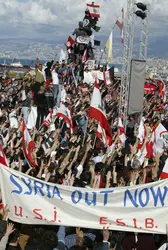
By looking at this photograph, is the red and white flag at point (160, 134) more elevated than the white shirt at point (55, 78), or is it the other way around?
the white shirt at point (55, 78)

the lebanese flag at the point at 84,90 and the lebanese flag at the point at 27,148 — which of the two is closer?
the lebanese flag at the point at 27,148

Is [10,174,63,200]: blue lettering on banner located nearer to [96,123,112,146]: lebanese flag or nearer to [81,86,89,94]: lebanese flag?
[96,123,112,146]: lebanese flag

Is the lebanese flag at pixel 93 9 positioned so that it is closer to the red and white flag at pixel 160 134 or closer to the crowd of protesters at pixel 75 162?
the crowd of protesters at pixel 75 162

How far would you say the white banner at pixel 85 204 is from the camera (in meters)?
6.67

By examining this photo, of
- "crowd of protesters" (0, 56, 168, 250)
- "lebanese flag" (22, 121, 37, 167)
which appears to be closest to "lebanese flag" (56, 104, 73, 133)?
"crowd of protesters" (0, 56, 168, 250)

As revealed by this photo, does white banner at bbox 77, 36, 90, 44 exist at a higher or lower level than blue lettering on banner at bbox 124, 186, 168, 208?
higher

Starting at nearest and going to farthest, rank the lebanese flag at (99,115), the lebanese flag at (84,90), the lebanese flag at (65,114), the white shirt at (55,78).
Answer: the lebanese flag at (99,115) < the lebanese flag at (65,114) < the white shirt at (55,78) < the lebanese flag at (84,90)

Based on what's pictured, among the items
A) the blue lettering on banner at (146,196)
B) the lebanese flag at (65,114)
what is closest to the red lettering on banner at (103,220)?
the blue lettering on banner at (146,196)

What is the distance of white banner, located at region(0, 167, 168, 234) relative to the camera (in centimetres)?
667

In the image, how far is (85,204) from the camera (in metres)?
6.71

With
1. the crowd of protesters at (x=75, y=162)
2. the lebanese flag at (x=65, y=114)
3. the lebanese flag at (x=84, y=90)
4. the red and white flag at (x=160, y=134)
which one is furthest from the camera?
the lebanese flag at (x=84, y=90)

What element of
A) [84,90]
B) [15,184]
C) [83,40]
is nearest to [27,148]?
[15,184]

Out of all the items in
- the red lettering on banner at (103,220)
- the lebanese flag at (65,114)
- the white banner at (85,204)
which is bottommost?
the red lettering on banner at (103,220)

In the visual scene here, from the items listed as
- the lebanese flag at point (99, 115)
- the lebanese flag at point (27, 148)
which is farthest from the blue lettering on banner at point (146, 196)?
the lebanese flag at point (99, 115)
